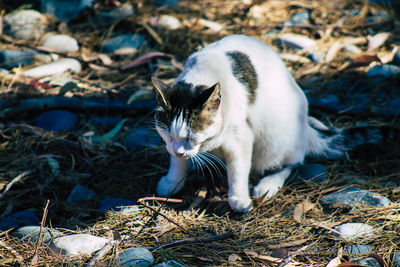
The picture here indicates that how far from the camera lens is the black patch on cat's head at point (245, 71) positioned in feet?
8.73

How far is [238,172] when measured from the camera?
2.63 metres

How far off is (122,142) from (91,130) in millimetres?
313

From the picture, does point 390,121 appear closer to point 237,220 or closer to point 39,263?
point 237,220

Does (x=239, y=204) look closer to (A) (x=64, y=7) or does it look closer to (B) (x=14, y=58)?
(B) (x=14, y=58)

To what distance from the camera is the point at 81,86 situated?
3.90 metres

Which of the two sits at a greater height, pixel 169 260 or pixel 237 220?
pixel 169 260

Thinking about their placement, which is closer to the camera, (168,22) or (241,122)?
(241,122)

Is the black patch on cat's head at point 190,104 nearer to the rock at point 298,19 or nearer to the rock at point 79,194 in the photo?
the rock at point 79,194

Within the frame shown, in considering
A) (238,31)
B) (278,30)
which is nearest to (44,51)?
(238,31)

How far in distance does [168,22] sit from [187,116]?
109 inches

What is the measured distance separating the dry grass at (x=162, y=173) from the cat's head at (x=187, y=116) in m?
0.43

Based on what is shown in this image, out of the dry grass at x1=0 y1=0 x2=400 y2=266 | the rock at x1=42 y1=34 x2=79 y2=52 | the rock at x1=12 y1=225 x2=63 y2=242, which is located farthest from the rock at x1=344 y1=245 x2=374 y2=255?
the rock at x1=42 y1=34 x2=79 y2=52

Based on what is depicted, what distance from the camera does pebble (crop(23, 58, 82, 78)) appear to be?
3.97 m

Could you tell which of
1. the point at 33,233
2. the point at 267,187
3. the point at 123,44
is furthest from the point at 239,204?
the point at 123,44
